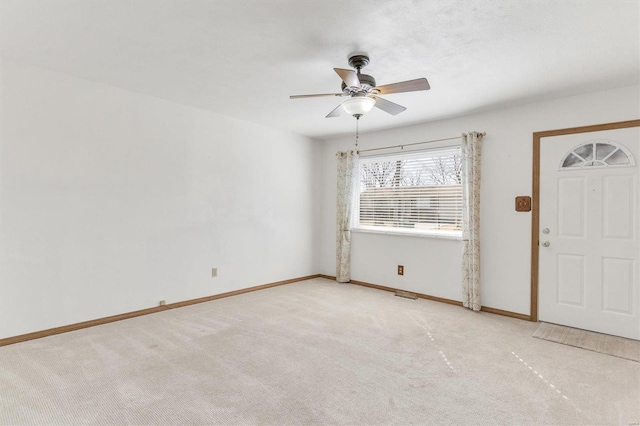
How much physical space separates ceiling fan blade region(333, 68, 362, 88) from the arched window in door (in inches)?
104

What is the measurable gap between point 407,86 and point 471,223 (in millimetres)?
2317

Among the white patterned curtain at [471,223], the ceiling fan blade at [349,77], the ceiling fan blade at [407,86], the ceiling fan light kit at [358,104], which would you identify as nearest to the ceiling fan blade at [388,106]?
the ceiling fan light kit at [358,104]

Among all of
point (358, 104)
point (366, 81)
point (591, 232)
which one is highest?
point (366, 81)

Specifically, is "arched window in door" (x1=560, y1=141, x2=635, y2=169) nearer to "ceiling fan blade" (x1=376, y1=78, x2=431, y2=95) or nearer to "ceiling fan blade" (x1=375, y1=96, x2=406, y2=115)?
"ceiling fan blade" (x1=375, y1=96, x2=406, y2=115)

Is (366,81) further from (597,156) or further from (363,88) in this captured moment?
(597,156)

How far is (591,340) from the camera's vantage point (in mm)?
3156

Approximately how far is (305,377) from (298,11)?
99.3 inches

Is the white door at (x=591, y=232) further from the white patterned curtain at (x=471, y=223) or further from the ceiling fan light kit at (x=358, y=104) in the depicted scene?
the ceiling fan light kit at (x=358, y=104)

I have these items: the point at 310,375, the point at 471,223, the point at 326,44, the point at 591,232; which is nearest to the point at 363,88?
the point at 326,44

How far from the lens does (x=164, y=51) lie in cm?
268

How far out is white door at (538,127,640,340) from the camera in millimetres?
3229

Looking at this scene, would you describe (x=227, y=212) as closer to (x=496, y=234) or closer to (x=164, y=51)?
(x=164, y=51)

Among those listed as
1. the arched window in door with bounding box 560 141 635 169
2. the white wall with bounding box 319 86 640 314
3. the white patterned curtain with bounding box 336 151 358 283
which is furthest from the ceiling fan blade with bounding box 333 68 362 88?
the white patterned curtain with bounding box 336 151 358 283

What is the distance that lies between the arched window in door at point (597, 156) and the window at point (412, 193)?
1227 mm
